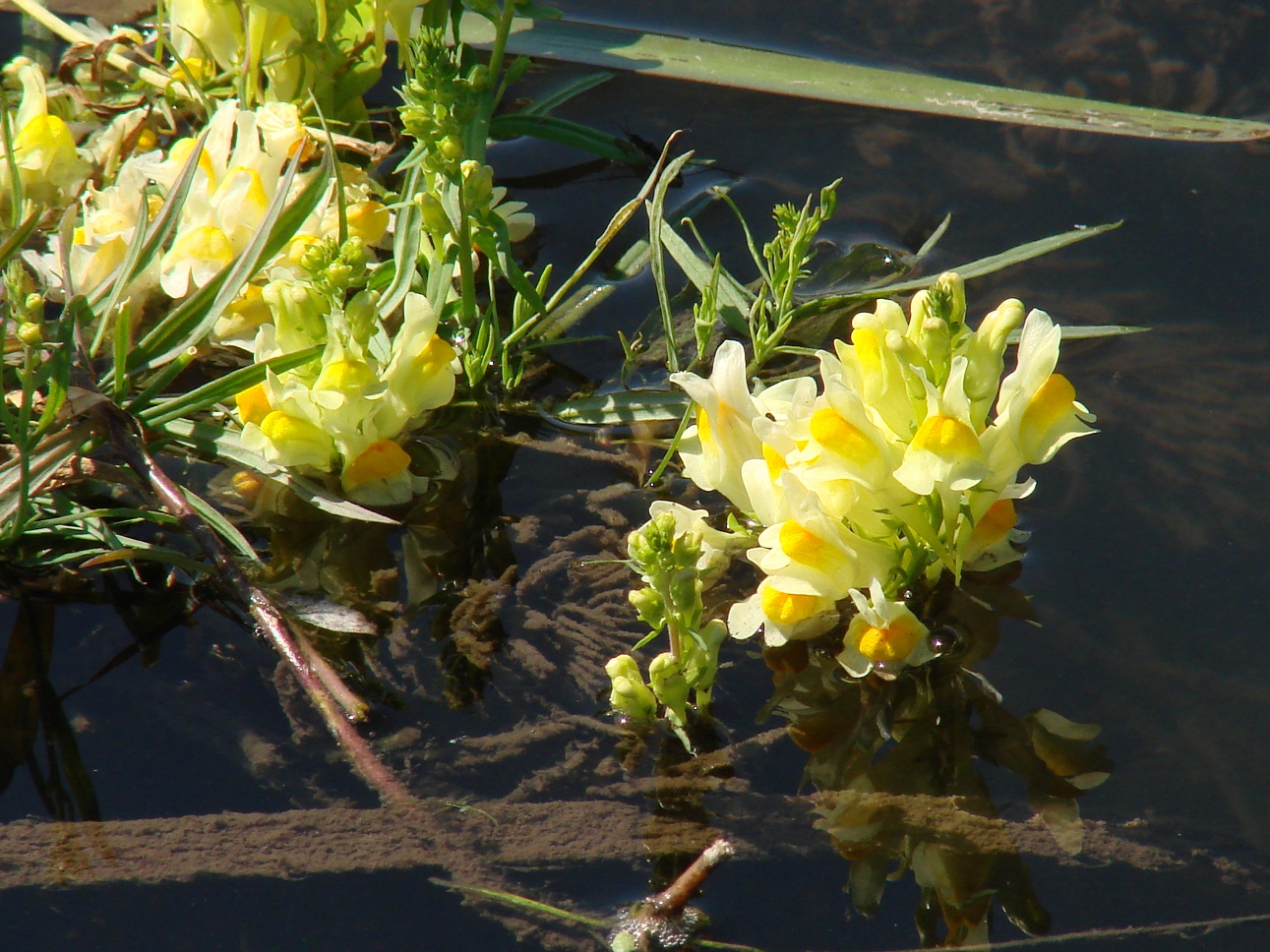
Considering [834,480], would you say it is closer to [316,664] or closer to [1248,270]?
[316,664]

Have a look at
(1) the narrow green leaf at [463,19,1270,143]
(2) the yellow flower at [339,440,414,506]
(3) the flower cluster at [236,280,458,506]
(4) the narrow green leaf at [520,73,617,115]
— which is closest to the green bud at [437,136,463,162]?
(3) the flower cluster at [236,280,458,506]

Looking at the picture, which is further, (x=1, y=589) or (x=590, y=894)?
(x=1, y=589)

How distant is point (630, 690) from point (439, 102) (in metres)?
0.89

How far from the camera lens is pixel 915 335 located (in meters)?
1.59

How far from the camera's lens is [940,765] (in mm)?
1601

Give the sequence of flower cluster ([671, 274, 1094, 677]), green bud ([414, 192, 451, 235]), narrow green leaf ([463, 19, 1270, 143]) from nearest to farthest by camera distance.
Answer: flower cluster ([671, 274, 1094, 677]) < green bud ([414, 192, 451, 235]) < narrow green leaf ([463, 19, 1270, 143])

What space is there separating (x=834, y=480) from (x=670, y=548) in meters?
0.25

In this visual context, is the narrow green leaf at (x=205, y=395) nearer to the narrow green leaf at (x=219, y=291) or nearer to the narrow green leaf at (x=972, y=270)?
the narrow green leaf at (x=219, y=291)

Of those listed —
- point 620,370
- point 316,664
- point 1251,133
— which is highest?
point 1251,133

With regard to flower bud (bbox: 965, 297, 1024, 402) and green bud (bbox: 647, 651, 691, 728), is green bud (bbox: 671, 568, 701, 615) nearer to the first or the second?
green bud (bbox: 647, 651, 691, 728)

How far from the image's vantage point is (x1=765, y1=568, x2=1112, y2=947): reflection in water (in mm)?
1455

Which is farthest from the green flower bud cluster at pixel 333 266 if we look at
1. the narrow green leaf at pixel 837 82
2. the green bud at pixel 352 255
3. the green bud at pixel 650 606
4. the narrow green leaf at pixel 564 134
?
the narrow green leaf at pixel 837 82

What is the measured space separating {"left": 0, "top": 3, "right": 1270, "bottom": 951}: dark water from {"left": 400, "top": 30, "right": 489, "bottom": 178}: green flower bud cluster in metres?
0.53

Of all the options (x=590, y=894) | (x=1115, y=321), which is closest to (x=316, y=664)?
(x=590, y=894)
